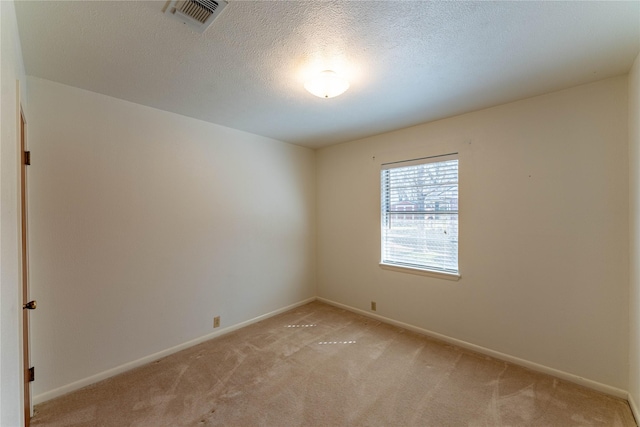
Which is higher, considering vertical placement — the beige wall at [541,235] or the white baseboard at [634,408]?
the beige wall at [541,235]

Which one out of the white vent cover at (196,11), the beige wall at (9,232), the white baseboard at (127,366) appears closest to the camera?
the beige wall at (9,232)

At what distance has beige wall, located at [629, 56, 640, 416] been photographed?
1841 millimetres

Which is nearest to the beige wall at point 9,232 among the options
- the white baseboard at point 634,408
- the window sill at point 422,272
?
the window sill at point 422,272

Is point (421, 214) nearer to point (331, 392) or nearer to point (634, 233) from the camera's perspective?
point (634, 233)

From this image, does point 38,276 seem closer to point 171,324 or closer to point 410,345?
point 171,324

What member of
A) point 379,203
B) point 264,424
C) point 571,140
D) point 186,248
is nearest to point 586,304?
point 571,140

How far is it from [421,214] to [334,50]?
7.08 ft

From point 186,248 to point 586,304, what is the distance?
378cm

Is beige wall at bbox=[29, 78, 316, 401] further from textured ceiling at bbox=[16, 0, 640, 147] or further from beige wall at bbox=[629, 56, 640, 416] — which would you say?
beige wall at bbox=[629, 56, 640, 416]

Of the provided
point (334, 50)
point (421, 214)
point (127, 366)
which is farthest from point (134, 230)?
point (421, 214)

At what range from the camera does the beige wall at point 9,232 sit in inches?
42.5

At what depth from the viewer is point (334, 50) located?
173 cm

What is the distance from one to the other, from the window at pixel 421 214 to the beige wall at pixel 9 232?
10.7 feet

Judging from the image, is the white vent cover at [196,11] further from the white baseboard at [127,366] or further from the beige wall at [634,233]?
the white baseboard at [127,366]
